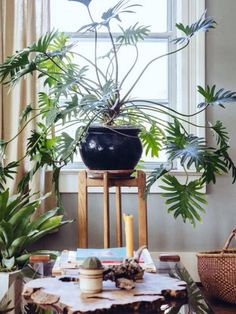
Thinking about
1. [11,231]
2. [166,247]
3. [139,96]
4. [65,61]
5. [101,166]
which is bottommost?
[166,247]

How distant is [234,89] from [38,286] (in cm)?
223

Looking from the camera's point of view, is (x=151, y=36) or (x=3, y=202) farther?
(x=151, y=36)

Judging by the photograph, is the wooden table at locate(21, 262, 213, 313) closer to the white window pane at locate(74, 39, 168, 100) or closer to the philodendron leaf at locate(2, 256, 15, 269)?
the philodendron leaf at locate(2, 256, 15, 269)

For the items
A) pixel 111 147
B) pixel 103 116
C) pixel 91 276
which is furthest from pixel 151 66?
pixel 91 276

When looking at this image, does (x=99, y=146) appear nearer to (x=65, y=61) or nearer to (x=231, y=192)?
(x=65, y=61)

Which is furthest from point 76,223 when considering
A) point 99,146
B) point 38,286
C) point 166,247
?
point 38,286

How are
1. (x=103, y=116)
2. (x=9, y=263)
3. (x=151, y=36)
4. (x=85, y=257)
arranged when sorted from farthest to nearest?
(x=151, y=36), (x=103, y=116), (x=9, y=263), (x=85, y=257)

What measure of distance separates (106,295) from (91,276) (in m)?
0.07

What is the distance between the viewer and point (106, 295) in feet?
4.91

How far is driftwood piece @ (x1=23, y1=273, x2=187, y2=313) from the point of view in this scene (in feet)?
4.64

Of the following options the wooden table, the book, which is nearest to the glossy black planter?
the book

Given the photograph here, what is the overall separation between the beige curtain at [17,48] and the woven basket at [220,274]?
3.65 ft

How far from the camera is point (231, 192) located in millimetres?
3424

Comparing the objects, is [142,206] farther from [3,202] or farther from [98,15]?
[98,15]
